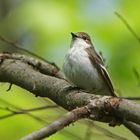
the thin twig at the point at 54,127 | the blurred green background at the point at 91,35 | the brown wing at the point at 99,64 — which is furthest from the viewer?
the blurred green background at the point at 91,35

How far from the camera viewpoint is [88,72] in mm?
3039

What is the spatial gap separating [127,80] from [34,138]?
2.66 m

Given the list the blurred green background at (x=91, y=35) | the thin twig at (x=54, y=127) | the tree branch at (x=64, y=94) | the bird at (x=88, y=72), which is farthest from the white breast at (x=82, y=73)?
the thin twig at (x=54, y=127)

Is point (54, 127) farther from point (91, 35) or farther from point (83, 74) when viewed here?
point (91, 35)

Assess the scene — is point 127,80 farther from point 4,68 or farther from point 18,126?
point 4,68

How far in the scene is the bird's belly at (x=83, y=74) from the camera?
9.82 ft

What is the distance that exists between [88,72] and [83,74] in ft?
0.13

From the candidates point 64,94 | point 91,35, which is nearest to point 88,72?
point 64,94

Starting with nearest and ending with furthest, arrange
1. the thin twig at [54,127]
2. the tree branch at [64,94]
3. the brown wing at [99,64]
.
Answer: the thin twig at [54,127], the tree branch at [64,94], the brown wing at [99,64]

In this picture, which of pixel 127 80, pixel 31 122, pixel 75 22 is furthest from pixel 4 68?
pixel 127 80

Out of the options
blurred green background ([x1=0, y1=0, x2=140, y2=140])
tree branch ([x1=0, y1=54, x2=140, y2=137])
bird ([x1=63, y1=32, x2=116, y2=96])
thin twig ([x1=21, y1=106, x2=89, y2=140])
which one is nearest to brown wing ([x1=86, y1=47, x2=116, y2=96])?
bird ([x1=63, y1=32, x2=116, y2=96])

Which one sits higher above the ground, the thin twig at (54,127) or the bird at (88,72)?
the thin twig at (54,127)

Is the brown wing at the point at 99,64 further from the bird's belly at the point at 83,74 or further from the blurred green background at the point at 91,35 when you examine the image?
the blurred green background at the point at 91,35

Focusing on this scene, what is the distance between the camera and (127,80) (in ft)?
14.0
